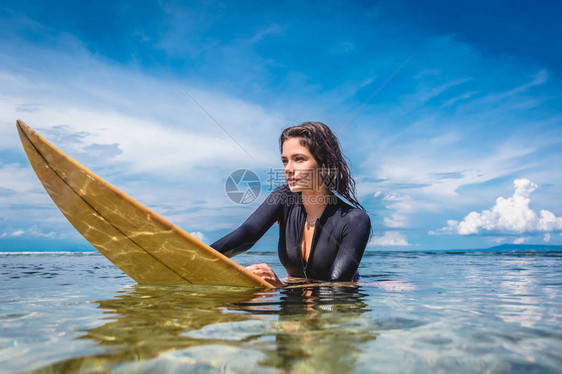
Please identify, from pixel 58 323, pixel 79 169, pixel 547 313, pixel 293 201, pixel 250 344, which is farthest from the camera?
pixel 293 201

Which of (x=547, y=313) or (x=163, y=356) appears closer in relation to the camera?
(x=163, y=356)

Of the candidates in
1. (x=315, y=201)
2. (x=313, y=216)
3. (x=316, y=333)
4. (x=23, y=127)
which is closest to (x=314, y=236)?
(x=313, y=216)

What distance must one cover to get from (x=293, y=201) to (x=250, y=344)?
292 centimetres

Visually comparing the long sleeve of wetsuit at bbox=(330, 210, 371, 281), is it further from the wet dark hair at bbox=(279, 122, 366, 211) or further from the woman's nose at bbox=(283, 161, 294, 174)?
the woman's nose at bbox=(283, 161, 294, 174)

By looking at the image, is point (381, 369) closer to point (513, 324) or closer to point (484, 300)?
point (513, 324)

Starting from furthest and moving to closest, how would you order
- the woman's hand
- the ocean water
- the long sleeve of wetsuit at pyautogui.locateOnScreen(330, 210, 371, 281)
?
the long sleeve of wetsuit at pyautogui.locateOnScreen(330, 210, 371, 281) → the woman's hand → the ocean water

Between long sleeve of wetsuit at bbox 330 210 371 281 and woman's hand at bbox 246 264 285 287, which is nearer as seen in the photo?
woman's hand at bbox 246 264 285 287

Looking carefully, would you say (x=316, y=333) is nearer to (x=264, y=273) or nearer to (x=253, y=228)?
(x=264, y=273)

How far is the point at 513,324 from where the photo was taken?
1958 mm

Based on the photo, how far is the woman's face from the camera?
3.82 metres

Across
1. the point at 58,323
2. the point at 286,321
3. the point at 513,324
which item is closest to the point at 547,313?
the point at 513,324

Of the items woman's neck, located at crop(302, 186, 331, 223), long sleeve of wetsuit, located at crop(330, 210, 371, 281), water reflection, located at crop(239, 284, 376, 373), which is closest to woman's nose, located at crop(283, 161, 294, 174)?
woman's neck, located at crop(302, 186, 331, 223)

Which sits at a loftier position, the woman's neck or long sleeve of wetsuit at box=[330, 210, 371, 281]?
the woman's neck

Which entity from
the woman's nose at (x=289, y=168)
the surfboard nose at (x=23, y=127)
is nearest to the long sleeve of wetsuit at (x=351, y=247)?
the woman's nose at (x=289, y=168)
